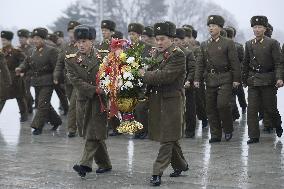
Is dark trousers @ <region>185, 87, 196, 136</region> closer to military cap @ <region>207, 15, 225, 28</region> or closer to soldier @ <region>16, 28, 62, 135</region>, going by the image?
military cap @ <region>207, 15, 225, 28</region>

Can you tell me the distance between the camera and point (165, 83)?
323 inches

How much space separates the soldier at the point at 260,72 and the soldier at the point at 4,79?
5589mm

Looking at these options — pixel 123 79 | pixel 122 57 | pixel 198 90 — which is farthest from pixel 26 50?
pixel 123 79

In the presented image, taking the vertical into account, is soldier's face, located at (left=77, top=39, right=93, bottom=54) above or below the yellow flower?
above

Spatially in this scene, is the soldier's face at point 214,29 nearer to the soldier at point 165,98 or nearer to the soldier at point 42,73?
the soldier at point 165,98

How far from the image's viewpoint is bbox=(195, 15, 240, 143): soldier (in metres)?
11.6

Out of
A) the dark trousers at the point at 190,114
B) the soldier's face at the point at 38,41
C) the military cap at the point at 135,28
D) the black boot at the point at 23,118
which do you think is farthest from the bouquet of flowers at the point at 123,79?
the black boot at the point at 23,118

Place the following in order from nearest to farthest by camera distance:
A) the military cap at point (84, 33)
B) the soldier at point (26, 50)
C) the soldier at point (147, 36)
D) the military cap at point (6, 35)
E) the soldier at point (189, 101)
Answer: the military cap at point (84, 33) < the soldier at point (189, 101) < the soldier at point (147, 36) < the military cap at point (6, 35) < the soldier at point (26, 50)

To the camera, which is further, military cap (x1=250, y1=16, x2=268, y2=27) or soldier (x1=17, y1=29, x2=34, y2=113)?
soldier (x1=17, y1=29, x2=34, y2=113)

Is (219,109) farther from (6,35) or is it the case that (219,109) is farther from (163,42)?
(6,35)

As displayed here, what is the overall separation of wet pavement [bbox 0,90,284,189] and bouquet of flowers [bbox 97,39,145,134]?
0.89m

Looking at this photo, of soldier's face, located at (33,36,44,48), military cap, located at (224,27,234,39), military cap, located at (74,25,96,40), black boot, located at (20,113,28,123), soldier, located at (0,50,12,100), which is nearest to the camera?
military cap, located at (74,25,96,40)

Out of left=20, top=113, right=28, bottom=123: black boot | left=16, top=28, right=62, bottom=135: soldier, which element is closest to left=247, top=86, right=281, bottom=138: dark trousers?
left=16, top=28, right=62, bottom=135: soldier

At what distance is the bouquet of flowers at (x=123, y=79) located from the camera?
8.36 meters
